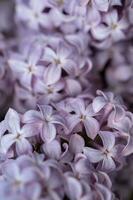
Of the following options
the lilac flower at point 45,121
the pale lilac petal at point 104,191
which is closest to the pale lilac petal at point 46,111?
the lilac flower at point 45,121

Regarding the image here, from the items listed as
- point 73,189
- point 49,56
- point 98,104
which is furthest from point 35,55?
point 73,189

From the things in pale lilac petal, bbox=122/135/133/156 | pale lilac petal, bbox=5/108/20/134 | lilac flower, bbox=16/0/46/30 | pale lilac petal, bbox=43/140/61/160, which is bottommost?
pale lilac petal, bbox=122/135/133/156

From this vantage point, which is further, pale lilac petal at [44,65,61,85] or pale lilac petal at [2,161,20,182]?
pale lilac petal at [44,65,61,85]

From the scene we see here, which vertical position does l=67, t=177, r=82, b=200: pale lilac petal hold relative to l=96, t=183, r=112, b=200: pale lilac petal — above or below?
above

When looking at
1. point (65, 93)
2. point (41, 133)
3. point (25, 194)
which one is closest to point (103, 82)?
point (65, 93)

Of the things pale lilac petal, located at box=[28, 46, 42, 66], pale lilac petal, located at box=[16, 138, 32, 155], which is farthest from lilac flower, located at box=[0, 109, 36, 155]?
pale lilac petal, located at box=[28, 46, 42, 66]

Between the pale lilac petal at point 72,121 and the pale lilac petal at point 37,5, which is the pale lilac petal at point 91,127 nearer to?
the pale lilac petal at point 72,121

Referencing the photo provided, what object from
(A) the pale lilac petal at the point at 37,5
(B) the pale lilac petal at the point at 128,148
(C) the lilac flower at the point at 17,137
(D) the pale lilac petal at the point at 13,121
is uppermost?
(A) the pale lilac petal at the point at 37,5

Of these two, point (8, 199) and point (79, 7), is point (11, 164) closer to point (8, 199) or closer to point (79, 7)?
point (8, 199)

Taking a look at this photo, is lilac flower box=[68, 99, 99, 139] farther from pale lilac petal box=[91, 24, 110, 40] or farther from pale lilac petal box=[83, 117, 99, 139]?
pale lilac petal box=[91, 24, 110, 40]
